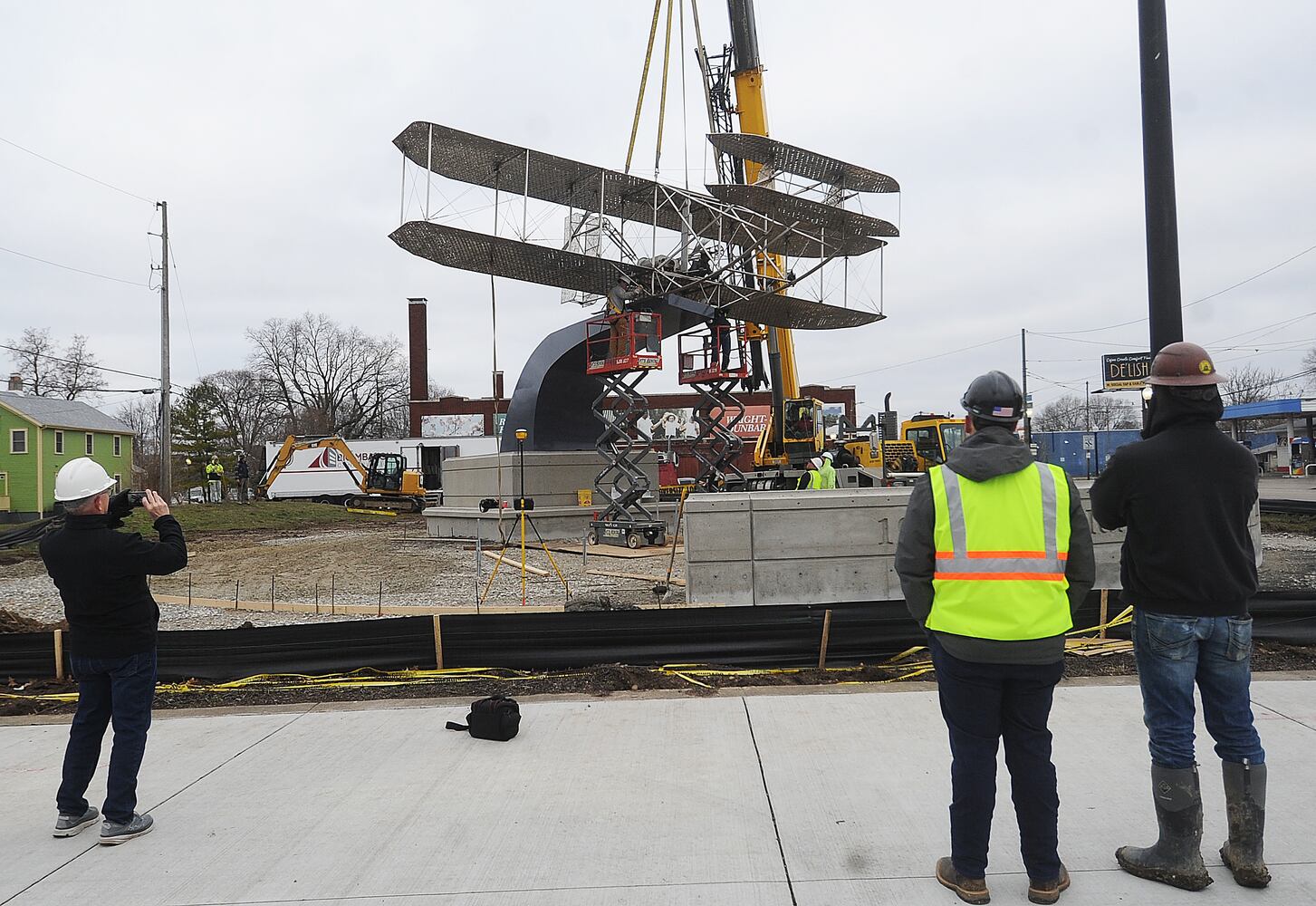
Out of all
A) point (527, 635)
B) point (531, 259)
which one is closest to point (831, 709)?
point (527, 635)

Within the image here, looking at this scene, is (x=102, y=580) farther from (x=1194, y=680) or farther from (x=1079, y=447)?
(x=1079, y=447)

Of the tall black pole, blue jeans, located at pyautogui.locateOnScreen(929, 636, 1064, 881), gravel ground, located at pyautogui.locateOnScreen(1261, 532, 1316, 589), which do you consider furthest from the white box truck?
blue jeans, located at pyautogui.locateOnScreen(929, 636, 1064, 881)

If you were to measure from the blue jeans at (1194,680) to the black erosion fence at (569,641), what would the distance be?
152 inches

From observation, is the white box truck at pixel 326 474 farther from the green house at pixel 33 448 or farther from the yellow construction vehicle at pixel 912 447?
the yellow construction vehicle at pixel 912 447

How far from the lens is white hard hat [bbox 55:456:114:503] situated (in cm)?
430

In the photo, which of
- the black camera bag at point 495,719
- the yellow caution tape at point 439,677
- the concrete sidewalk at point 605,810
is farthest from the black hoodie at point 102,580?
the yellow caution tape at point 439,677

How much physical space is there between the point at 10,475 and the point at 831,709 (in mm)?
49096

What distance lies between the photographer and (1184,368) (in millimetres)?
3693

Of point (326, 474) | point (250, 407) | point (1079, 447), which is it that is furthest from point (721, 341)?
point (250, 407)

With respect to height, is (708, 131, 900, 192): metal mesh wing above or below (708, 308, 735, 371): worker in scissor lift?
above

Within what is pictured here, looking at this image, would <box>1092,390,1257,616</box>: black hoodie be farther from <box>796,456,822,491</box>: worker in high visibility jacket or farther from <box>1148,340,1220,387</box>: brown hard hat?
<box>796,456,822,491</box>: worker in high visibility jacket

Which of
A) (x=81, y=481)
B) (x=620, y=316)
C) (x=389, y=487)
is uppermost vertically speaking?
(x=620, y=316)

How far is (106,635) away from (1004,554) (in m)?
4.11

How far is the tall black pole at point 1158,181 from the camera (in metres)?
6.23
